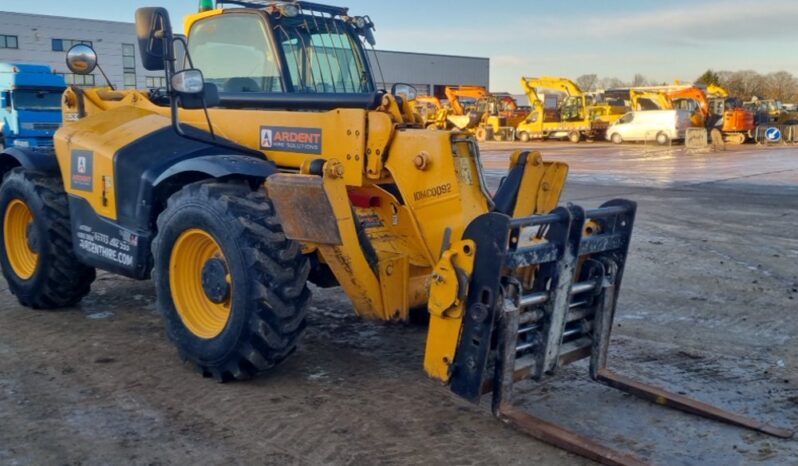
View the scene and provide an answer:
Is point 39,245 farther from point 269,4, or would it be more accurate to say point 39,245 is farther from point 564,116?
point 564,116

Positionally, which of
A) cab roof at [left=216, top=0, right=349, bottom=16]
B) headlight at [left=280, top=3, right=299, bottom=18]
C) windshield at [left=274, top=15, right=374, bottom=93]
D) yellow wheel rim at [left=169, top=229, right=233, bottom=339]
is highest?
cab roof at [left=216, top=0, right=349, bottom=16]

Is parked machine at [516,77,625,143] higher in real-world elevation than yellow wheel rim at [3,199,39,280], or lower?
higher

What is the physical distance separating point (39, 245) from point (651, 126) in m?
30.7

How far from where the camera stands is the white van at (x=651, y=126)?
32688 mm

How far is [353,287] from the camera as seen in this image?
4.64 metres

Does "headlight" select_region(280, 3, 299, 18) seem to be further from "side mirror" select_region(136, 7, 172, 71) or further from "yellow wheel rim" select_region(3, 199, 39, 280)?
"yellow wheel rim" select_region(3, 199, 39, 280)

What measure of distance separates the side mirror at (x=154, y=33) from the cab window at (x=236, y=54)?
2.39 ft

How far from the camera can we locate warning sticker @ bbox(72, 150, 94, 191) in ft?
19.2

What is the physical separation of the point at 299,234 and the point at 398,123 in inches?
36.6

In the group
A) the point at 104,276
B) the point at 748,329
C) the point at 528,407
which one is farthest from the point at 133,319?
the point at 748,329

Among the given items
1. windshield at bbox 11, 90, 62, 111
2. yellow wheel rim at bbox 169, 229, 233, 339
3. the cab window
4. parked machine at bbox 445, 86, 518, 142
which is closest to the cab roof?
the cab window

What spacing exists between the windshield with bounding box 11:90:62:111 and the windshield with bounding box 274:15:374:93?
60.6 ft

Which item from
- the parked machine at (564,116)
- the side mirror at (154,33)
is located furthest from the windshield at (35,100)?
the parked machine at (564,116)

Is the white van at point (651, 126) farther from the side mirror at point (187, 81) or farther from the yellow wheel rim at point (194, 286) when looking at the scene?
the yellow wheel rim at point (194, 286)
